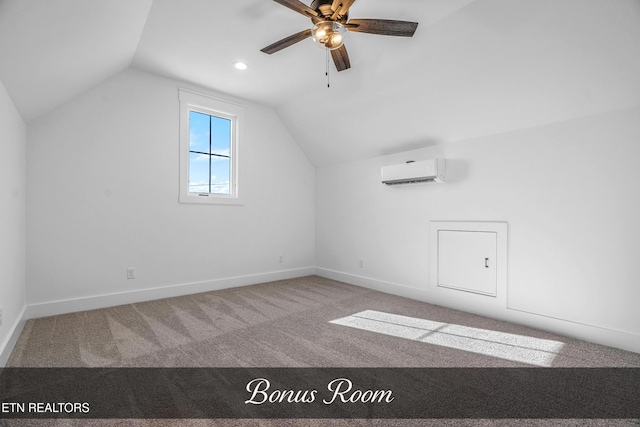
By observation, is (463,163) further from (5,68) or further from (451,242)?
(5,68)

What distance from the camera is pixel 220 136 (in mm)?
4402

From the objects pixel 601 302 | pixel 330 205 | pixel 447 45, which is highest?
pixel 447 45

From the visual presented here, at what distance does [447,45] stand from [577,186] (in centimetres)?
163

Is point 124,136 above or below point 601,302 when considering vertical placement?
above

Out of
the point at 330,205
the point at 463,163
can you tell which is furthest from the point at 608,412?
the point at 330,205

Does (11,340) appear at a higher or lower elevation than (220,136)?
lower

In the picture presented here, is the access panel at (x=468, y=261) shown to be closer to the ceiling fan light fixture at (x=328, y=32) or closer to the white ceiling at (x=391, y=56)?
the white ceiling at (x=391, y=56)

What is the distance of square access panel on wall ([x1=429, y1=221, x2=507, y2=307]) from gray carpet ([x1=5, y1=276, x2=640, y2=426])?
0.24 metres

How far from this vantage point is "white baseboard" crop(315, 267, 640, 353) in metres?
2.38

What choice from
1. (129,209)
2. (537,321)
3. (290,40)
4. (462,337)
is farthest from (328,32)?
(537,321)

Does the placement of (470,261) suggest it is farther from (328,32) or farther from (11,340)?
(11,340)

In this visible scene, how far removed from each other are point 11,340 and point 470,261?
13.4ft

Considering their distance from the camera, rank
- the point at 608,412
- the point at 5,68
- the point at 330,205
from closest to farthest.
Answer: the point at 608,412 < the point at 5,68 < the point at 330,205

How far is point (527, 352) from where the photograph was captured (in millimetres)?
2307
